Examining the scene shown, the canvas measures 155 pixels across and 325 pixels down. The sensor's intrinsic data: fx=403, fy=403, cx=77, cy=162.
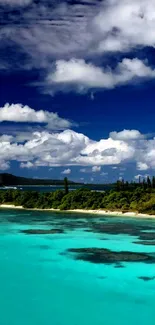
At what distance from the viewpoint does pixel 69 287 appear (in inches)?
1024

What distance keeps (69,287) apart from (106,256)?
28.3 ft

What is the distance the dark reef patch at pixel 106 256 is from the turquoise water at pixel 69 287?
926 mm

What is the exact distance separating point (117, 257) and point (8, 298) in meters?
12.6

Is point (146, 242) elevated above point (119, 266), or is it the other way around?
point (146, 242)

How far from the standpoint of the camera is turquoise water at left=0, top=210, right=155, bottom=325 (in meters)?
20.8

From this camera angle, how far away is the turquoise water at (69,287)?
818 inches

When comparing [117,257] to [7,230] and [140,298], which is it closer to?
[140,298]

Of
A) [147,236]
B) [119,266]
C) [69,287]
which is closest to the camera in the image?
[69,287]

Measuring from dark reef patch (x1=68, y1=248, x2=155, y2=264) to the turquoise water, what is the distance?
36.4 inches

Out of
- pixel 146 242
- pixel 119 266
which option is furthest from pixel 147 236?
pixel 119 266

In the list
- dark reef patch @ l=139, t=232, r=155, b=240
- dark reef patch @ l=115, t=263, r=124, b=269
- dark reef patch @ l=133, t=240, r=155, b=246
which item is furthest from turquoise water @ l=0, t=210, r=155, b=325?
dark reef patch @ l=139, t=232, r=155, b=240

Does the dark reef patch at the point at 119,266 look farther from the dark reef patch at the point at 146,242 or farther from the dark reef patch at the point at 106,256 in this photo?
the dark reef patch at the point at 146,242

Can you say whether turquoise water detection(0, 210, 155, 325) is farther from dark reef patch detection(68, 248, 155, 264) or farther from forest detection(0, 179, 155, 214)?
forest detection(0, 179, 155, 214)

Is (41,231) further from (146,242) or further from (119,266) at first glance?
(119,266)
